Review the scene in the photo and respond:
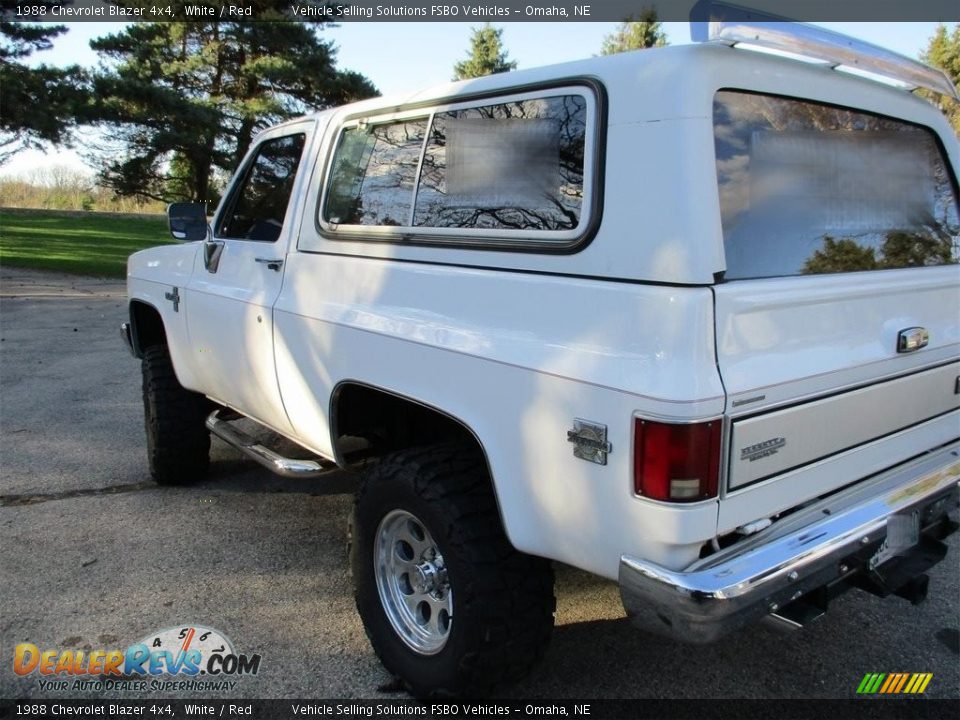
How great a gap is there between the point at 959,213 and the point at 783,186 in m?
1.26

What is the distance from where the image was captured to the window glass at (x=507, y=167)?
2262 mm

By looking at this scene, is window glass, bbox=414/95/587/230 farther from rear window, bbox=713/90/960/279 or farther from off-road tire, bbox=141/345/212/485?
off-road tire, bbox=141/345/212/485

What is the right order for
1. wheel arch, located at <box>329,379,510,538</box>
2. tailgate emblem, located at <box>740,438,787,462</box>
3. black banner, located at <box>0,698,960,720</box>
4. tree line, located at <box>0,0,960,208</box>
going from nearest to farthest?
1. tailgate emblem, located at <box>740,438,787,462</box>
2. black banner, located at <box>0,698,960,720</box>
3. wheel arch, located at <box>329,379,510,538</box>
4. tree line, located at <box>0,0,960,208</box>

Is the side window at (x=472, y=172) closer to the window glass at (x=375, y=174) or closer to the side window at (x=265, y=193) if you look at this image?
the window glass at (x=375, y=174)

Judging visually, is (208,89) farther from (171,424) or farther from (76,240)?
(171,424)

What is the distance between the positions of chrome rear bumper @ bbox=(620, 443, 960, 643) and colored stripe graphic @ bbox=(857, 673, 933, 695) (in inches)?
31.5

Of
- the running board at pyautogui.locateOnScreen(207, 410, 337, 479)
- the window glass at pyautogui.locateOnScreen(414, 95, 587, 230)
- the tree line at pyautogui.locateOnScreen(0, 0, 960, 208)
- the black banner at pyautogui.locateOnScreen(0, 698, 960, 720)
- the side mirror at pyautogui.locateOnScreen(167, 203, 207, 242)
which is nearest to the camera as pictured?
the window glass at pyautogui.locateOnScreen(414, 95, 587, 230)

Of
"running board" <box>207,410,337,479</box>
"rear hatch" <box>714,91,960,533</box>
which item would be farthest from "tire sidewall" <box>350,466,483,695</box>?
"rear hatch" <box>714,91,960,533</box>

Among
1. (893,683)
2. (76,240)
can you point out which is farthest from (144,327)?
(76,240)

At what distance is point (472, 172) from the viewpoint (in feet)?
8.40

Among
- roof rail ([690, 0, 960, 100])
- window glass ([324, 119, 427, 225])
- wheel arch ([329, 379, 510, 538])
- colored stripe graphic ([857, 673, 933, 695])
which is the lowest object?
colored stripe graphic ([857, 673, 933, 695])

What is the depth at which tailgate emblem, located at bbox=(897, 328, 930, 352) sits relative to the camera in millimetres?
2383

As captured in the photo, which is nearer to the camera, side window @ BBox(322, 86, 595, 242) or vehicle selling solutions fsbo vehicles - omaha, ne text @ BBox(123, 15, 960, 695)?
vehicle selling solutions fsbo vehicles - omaha, ne text @ BBox(123, 15, 960, 695)

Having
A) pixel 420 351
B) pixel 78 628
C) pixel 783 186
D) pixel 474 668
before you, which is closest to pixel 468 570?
pixel 474 668
